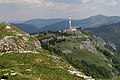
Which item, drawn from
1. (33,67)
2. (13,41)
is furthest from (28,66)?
(13,41)

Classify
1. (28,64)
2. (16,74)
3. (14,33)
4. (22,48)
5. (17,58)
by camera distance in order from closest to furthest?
(16,74) → (28,64) → (17,58) → (22,48) → (14,33)

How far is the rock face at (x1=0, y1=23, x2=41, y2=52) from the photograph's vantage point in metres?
63.7

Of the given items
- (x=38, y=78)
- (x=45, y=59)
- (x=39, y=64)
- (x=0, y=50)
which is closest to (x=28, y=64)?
(x=39, y=64)

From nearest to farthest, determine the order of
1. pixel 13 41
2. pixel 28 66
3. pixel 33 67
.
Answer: pixel 33 67, pixel 28 66, pixel 13 41

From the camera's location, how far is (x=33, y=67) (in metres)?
45.0

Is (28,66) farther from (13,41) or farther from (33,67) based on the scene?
(13,41)

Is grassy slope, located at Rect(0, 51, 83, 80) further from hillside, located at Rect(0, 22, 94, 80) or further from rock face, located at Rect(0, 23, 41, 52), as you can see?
rock face, located at Rect(0, 23, 41, 52)

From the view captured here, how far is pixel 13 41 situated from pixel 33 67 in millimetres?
21686

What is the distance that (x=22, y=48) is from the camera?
64.9 m

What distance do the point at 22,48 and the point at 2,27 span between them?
12.3m

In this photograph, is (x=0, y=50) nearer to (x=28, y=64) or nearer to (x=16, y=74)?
(x=28, y=64)

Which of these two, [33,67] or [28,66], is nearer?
[33,67]

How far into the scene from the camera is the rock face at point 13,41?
63659 millimetres

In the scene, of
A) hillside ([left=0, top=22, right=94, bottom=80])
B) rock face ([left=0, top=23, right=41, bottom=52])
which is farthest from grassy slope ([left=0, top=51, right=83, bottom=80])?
rock face ([left=0, top=23, right=41, bottom=52])
